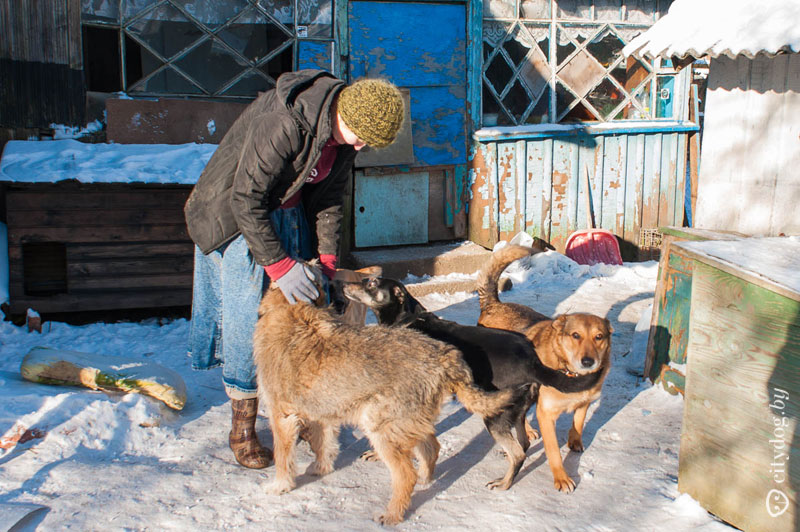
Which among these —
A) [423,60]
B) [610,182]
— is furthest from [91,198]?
[610,182]

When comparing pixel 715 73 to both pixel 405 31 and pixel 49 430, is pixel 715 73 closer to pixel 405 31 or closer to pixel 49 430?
pixel 405 31

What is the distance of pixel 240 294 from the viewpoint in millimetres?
3205

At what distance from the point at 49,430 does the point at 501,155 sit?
5.82m

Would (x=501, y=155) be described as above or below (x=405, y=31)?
below

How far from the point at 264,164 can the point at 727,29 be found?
3.63 m

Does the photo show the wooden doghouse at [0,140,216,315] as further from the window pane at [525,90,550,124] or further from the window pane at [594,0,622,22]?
the window pane at [594,0,622,22]

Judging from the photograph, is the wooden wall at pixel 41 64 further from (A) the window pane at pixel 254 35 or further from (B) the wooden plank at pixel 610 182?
(B) the wooden plank at pixel 610 182

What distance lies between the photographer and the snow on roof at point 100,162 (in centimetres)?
563

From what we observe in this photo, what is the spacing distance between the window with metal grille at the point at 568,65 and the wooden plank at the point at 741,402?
5425mm

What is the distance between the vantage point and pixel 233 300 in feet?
10.6

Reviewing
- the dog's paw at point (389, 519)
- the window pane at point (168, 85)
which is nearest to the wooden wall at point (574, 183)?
the window pane at point (168, 85)

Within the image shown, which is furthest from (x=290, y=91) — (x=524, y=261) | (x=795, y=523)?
(x=524, y=261)

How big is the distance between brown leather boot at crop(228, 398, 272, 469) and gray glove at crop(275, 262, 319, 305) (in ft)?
2.24

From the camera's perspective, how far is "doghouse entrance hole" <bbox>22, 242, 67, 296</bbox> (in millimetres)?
6105
